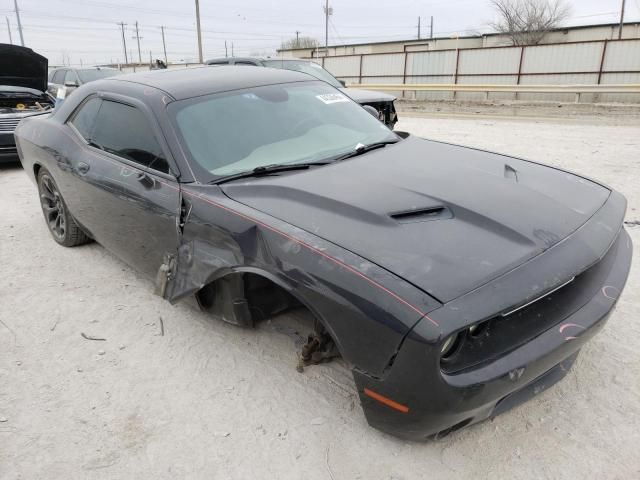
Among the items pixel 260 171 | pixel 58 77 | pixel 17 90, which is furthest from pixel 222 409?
pixel 58 77

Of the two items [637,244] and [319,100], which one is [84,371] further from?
[637,244]

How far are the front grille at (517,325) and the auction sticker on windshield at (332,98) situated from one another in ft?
6.80

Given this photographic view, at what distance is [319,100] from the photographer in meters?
3.47

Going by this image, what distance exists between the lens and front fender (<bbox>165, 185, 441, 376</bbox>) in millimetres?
1755

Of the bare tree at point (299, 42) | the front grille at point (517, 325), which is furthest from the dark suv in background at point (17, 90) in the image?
the bare tree at point (299, 42)

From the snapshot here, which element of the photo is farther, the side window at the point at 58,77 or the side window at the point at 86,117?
the side window at the point at 58,77

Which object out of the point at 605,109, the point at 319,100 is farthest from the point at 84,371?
the point at 605,109

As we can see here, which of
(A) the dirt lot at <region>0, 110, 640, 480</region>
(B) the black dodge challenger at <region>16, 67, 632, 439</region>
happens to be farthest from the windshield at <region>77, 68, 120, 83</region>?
(A) the dirt lot at <region>0, 110, 640, 480</region>

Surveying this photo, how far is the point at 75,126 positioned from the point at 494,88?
16.9m

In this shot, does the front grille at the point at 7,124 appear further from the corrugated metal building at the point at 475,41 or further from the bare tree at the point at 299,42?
the bare tree at the point at 299,42

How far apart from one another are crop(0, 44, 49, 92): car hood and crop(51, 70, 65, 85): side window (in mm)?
5844

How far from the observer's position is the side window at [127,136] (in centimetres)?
291

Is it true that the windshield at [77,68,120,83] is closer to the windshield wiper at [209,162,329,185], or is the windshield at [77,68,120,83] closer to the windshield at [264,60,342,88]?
the windshield at [264,60,342,88]

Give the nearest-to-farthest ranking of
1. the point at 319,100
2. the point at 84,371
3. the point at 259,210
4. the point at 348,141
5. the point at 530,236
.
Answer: the point at 530,236
the point at 259,210
the point at 84,371
the point at 348,141
the point at 319,100
